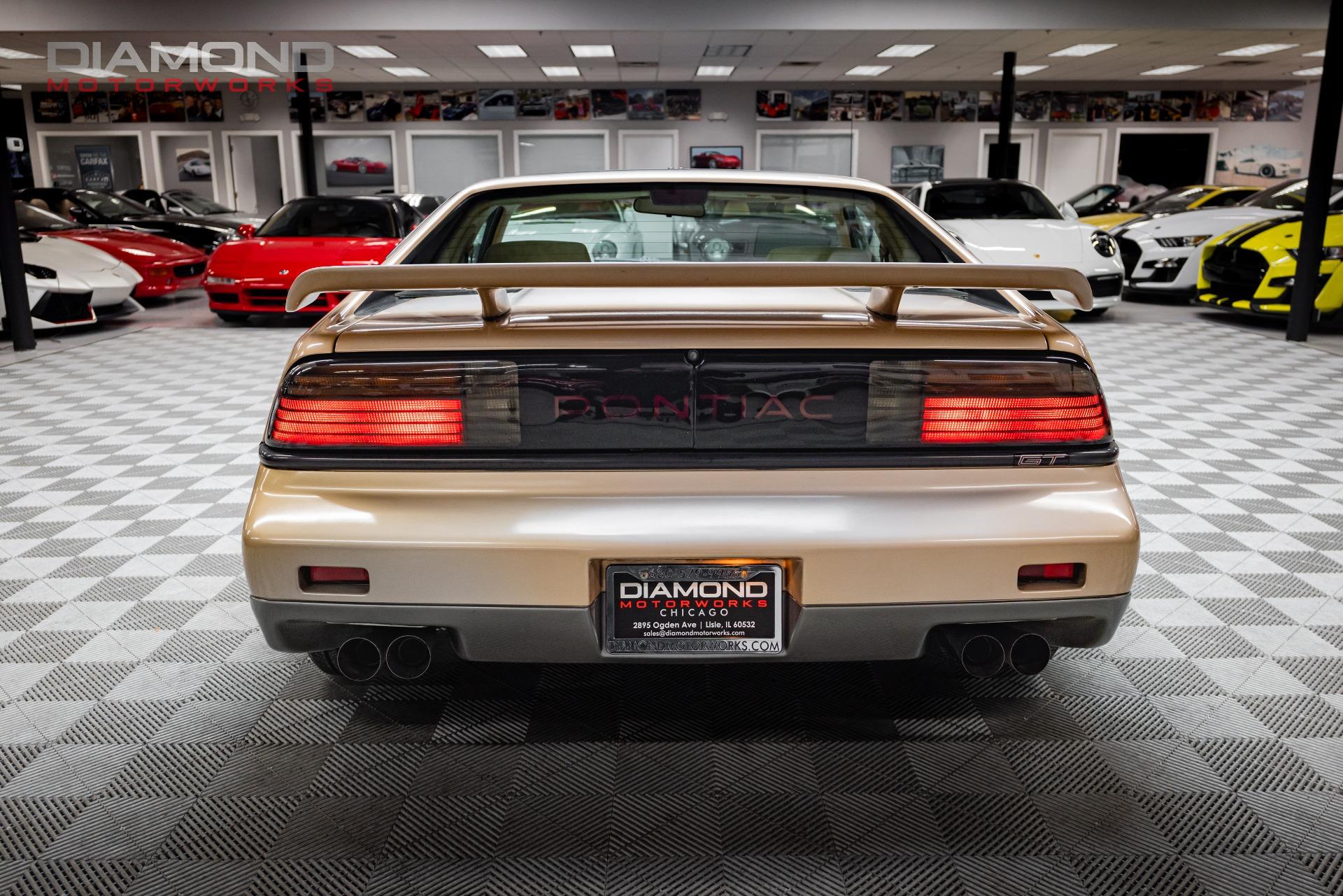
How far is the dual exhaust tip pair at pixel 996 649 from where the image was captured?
67.6 inches

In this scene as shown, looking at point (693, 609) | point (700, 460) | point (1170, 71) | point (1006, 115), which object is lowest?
point (693, 609)

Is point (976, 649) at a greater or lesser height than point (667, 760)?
greater

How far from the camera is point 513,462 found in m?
1.66

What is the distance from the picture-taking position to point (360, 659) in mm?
1834

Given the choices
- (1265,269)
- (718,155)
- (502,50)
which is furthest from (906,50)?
(1265,269)

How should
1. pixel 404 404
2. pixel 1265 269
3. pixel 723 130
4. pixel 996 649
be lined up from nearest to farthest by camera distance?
pixel 404 404 < pixel 996 649 < pixel 1265 269 < pixel 723 130

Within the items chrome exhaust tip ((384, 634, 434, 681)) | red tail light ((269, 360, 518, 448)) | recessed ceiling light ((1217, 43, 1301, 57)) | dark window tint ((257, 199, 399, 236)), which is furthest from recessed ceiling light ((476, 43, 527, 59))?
chrome exhaust tip ((384, 634, 434, 681))

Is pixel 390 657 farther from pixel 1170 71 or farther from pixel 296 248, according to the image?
pixel 1170 71

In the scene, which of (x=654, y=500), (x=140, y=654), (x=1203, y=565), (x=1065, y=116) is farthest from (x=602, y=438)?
(x=1065, y=116)

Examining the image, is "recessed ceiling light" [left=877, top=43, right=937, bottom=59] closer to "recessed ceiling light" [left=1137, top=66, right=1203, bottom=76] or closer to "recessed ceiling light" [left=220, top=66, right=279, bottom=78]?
"recessed ceiling light" [left=1137, top=66, right=1203, bottom=76]

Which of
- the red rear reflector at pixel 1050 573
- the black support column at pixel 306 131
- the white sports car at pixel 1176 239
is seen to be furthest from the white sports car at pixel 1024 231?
the black support column at pixel 306 131

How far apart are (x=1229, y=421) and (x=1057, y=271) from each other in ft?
13.2

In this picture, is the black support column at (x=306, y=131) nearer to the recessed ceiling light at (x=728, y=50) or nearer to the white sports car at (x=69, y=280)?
the white sports car at (x=69, y=280)

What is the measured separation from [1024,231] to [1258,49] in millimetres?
10381
